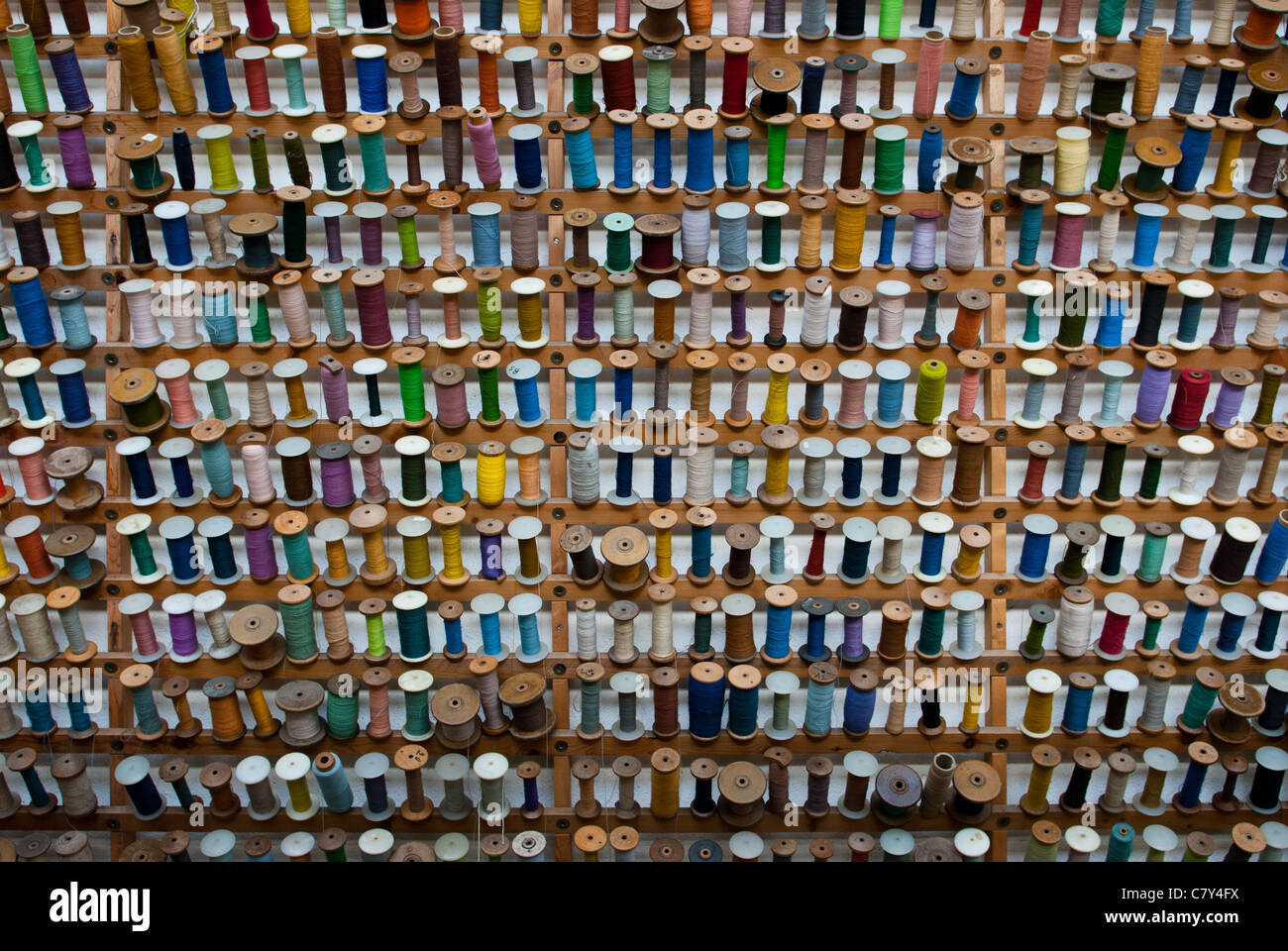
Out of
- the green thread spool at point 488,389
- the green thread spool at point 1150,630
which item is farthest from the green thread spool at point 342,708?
the green thread spool at point 1150,630

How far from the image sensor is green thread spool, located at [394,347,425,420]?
335 centimetres

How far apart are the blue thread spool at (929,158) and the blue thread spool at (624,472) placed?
3.71 feet

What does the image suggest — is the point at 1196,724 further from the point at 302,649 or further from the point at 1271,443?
the point at 302,649

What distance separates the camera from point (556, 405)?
345 centimetres

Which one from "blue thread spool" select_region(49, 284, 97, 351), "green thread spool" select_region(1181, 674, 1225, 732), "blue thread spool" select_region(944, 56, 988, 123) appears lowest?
"green thread spool" select_region(1181, 674, 1225, 732)

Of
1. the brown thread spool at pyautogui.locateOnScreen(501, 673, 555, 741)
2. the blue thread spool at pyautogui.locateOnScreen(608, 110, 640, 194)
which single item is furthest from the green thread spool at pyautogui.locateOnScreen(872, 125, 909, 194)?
the brown thread spool at pyautogui.locateOnScreen(501, 673, 555, 741)

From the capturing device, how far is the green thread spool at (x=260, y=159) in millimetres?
3365

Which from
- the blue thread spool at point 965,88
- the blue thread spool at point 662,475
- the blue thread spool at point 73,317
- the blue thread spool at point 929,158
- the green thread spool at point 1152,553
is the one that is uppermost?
the blue thread spool at point 965,88

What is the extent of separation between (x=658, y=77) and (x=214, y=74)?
129 cm

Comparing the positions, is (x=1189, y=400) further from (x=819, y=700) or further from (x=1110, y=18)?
(x=819, y=700)

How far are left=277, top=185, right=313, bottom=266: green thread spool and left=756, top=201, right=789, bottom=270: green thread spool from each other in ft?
4.31

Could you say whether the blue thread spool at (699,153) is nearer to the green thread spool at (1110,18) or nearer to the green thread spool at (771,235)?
the green thread spool at (771,235)

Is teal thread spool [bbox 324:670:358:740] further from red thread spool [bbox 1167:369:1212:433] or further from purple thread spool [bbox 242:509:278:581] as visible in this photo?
red thread spool [bbox 1167:369:1212:433]

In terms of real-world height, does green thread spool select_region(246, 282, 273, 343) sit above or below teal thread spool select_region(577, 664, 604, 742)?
above
